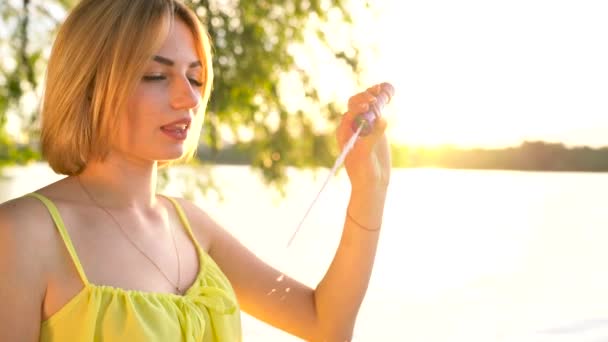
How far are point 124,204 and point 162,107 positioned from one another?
0.63 ft

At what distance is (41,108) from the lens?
159cm

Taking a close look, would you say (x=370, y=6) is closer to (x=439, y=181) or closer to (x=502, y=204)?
(x=502, y=204)

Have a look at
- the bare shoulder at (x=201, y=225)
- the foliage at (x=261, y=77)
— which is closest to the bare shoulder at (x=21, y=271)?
the bare shoulder at (x=201, y=225)

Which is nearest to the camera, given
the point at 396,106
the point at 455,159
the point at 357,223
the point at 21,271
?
the point at 21,271

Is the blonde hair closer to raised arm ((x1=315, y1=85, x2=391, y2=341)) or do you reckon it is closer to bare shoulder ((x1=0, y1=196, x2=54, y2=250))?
bare shoulder ((x1=0, y1=196, x2=54, y2=250))

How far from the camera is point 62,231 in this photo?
4.68 feet

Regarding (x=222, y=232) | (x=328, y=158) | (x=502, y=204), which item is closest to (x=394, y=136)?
(x=328, y=158)

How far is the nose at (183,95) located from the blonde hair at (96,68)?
66 mm

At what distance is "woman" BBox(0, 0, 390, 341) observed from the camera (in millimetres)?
1399

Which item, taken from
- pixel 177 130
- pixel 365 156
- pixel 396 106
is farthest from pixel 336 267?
pixel 396 106

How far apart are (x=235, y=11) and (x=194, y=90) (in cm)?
302

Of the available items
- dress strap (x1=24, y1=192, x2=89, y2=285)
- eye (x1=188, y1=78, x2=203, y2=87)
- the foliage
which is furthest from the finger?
the foliage

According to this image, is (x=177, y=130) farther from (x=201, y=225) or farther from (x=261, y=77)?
(x=261, y=77)

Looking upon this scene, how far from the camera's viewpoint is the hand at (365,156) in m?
1.66
